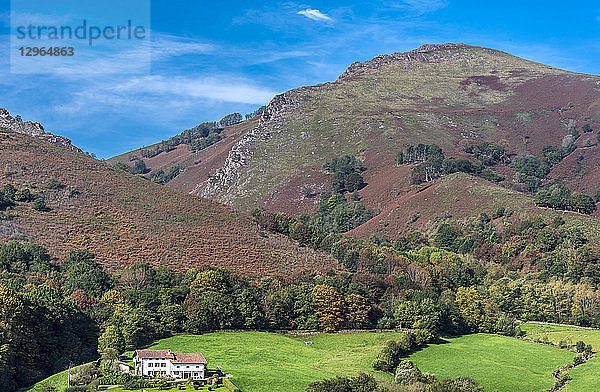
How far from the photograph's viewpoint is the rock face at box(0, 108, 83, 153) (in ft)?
543

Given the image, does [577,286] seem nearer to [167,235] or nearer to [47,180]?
[167,235]

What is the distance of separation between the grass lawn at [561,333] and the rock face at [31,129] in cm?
11603

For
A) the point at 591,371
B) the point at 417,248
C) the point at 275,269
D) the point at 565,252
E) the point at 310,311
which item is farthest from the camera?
the point at 417,248

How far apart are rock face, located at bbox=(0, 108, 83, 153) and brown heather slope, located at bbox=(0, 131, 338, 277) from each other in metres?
24.3

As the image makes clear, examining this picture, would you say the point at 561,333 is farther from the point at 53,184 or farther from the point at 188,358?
the point at 53,184

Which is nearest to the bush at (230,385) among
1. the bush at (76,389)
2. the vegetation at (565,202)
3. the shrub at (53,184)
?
the bush at (76,389)

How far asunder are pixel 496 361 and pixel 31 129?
136 m

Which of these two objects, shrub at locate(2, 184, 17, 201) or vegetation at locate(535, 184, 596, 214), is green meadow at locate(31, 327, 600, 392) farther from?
vegetation at locate(535, 184, 596, 214)

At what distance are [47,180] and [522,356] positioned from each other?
286 ft

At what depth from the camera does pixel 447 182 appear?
175375 mm

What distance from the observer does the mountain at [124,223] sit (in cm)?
10438

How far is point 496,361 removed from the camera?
256 ft

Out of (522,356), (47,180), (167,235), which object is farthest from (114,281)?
(522,356)

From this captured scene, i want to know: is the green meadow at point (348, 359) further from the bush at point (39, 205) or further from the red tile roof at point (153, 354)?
the bush at point (39, 205)
